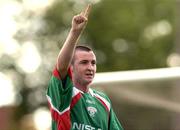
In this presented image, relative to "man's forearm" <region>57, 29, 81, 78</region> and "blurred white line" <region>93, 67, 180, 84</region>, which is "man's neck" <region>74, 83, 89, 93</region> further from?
"blurred white line" <region>93, 67, 180, 84</region>

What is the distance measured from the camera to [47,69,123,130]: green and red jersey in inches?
266

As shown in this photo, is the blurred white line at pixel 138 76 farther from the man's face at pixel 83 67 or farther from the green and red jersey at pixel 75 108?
the man's face at pixel 83 67

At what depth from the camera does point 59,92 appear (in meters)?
6.75

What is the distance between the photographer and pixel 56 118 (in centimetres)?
682

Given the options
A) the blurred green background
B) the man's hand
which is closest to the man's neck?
the man's hand

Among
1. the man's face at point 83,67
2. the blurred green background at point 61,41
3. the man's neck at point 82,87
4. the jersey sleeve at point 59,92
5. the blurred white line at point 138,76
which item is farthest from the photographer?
the blurred green background at point 61,41

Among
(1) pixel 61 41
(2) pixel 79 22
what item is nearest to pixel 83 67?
(2) pixel 79 22

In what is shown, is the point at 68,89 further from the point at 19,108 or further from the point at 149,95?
the point at 19,108

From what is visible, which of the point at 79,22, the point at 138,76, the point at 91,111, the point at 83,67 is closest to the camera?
the point at 79,22

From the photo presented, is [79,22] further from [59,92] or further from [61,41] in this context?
[61,41]

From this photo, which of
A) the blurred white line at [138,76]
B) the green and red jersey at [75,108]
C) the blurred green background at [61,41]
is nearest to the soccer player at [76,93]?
the green and red jersey at [75,108]

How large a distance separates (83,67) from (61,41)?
30097 mm

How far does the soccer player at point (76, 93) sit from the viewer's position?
658 cm

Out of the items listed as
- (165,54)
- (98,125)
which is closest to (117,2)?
(165,54)
